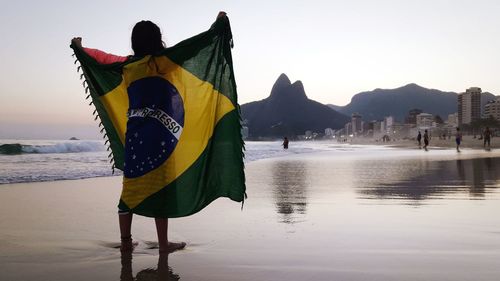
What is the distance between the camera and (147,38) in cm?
324

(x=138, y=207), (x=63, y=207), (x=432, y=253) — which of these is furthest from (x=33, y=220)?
(x=432, y=253)

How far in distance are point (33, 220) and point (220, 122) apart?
253 cm

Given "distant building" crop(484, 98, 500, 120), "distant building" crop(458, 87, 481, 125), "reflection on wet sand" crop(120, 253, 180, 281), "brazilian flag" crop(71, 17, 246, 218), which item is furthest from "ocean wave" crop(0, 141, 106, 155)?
"distant building" crop(458, 87, 481, 125)

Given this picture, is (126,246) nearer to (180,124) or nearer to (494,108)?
(180,124)

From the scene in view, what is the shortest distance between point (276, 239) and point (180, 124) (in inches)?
47.2

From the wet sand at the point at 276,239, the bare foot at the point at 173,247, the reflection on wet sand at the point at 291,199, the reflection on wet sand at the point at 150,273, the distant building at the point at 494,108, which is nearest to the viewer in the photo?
the reflection on wet sand at the point at 150,273

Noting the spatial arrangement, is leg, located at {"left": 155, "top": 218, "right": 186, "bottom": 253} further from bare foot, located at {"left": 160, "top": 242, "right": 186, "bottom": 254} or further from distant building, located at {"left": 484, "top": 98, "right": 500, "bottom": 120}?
distant building, located at {"left": 484, "top": 98, "right": 500, "bottom": 120}

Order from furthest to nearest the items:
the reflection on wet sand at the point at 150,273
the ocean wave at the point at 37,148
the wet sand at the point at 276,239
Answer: the ocean wave at the point at 37,148 < the wet sand at the point at 276,239 < the reflection on wet sand at the point at 150,273

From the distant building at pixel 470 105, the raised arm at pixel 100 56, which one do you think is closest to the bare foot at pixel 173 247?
the raised arm at pixel 100 56

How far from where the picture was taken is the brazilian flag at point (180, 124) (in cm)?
318

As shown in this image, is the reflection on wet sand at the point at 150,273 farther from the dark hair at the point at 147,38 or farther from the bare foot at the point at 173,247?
the dark hair at the point at 147,38

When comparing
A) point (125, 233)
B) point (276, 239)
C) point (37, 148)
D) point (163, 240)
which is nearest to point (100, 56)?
point (125, 233)

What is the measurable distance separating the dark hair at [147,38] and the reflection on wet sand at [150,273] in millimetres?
1508

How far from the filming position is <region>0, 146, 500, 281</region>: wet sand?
8.66 feet
